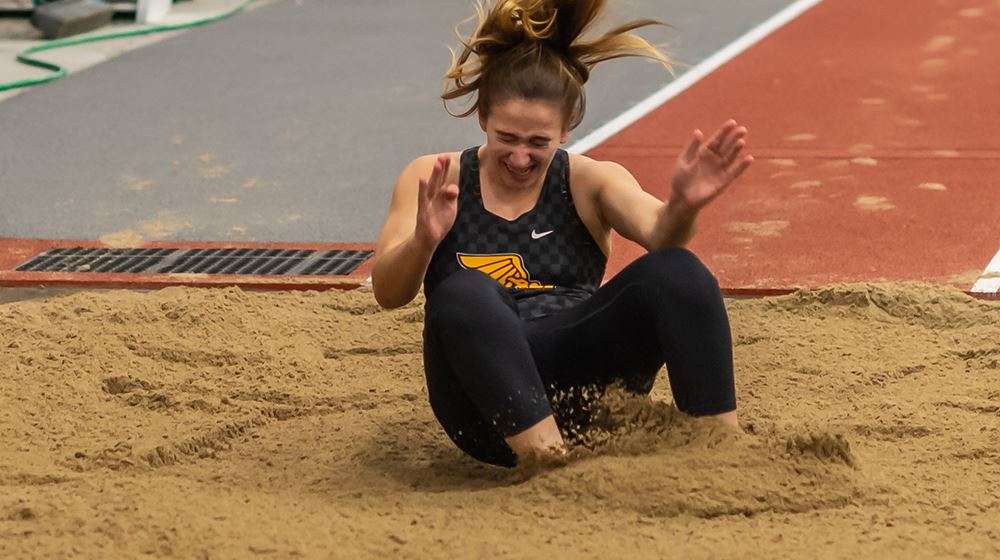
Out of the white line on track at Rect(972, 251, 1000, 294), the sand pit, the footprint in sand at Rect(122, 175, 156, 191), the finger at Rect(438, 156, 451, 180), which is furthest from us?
the footprint in sand at Rect(122, 175, 156, 191)

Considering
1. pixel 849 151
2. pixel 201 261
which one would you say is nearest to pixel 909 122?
pixel 849 151

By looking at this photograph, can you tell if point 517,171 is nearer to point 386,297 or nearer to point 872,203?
point 386,297

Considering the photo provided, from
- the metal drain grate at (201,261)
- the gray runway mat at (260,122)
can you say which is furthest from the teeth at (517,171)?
the gray runway mat at (260,122)

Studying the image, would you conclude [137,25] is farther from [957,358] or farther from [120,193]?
[957,358]

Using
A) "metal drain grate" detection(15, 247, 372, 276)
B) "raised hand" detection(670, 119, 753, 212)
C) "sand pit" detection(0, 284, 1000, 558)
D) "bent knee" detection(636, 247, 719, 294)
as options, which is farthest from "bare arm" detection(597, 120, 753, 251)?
"metal drain grate" detection(15, 247, 372, 276)

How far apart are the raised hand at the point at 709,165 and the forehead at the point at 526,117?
0.30 m

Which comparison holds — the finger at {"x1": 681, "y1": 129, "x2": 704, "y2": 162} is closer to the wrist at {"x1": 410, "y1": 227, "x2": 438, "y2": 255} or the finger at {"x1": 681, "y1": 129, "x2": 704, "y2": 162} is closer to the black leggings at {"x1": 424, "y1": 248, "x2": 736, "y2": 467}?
the black leggings at {"x1": 424, "y1": 248, "x2": 736, "y2": 467}

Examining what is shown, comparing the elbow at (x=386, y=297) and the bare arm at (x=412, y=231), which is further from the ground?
the bare arm at (x=412, y=231)

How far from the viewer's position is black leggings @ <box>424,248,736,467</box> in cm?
304

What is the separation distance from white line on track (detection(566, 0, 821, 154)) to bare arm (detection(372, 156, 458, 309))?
3.00 meters

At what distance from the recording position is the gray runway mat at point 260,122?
5887 millimetres

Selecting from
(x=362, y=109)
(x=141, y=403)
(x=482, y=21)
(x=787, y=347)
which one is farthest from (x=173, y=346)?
(x=362, y=109)

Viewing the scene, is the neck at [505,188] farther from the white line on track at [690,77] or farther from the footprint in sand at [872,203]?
the footprint in sand at [872,203]

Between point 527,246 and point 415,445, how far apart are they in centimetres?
54
